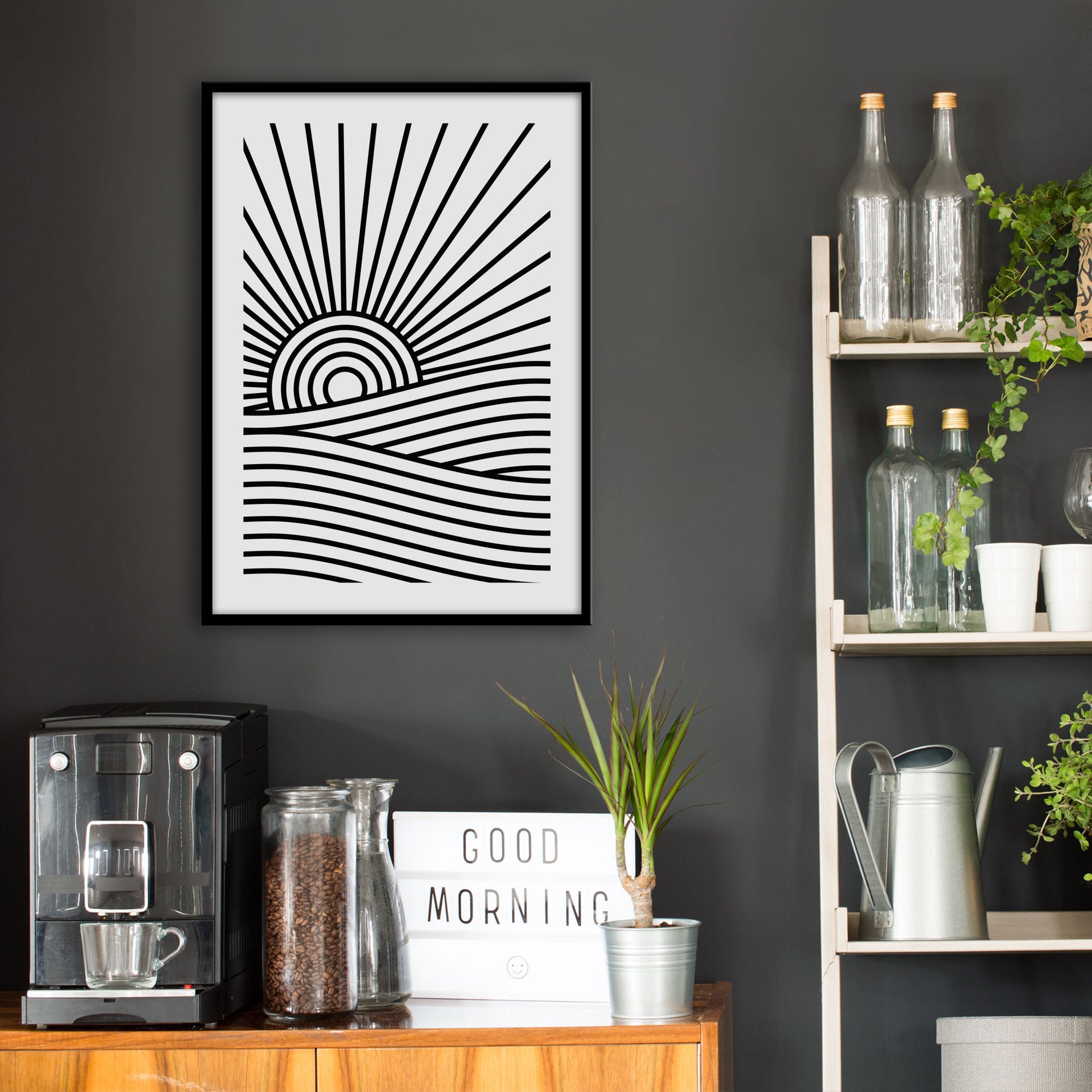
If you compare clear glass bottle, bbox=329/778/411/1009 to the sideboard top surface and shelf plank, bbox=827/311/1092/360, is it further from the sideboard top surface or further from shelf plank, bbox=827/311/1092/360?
shelf plank, bbox=827/311/1092/360

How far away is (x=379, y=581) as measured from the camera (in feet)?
6.57

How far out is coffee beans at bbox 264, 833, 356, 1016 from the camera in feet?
5.36

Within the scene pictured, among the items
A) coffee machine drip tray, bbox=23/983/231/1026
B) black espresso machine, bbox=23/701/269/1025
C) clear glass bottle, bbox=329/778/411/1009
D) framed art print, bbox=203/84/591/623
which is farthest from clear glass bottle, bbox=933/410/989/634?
coffee machine drip tray, bbox=23/983/231/1026

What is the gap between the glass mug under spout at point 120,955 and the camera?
1.61 meters

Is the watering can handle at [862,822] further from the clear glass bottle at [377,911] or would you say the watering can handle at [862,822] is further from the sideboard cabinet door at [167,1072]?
the sideboard cabinet door at [167,1072]

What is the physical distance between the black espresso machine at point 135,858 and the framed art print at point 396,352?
1.22ft

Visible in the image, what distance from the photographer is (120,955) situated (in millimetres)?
1616

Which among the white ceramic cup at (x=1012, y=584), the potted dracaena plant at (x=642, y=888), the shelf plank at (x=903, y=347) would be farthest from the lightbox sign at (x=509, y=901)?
the shelf plank at (x=903, y=347)

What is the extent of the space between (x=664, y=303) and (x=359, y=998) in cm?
119

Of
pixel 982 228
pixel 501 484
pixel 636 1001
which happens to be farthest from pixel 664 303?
pixel 636 1001

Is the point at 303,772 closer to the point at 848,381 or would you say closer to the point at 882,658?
the point at 882,658

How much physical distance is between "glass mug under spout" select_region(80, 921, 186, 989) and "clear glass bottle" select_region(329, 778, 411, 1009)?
28 centimetres

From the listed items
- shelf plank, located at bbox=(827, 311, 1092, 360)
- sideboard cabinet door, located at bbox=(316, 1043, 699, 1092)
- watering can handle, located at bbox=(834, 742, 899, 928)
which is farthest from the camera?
shelf plank, located at bbox=(827, 311, 1092, 360)

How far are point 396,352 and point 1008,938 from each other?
1341 millimetres
